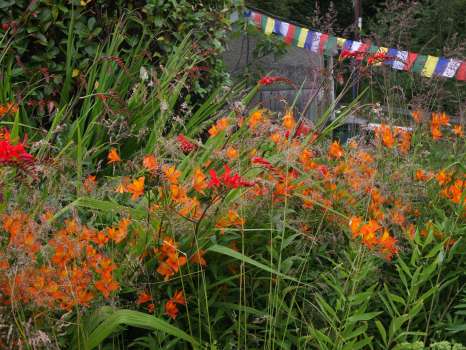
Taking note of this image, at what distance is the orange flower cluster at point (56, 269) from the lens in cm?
161

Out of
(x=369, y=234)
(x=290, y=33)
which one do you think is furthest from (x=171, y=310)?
(x=290, y=33)

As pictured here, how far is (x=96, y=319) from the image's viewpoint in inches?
70.5

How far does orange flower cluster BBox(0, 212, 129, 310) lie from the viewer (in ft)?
5.30

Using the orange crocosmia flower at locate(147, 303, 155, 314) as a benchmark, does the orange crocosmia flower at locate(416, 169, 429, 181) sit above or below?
above

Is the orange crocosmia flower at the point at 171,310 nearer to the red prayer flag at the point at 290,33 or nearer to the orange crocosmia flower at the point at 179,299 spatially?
the orange crocosmia flower at the point at 179,299

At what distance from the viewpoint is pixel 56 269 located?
1.80m

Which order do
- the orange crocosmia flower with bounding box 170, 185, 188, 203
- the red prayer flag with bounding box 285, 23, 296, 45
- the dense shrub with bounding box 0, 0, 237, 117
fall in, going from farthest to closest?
the red prayer flag with bounding box 285, 23, 296, 45 → the dense shrub with bounding box 0, 0, 237, 117 → the orange crocosmia flower with bounding box 170, 185, 188, 203

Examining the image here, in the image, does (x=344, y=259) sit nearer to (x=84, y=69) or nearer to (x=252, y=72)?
(x=84, y=69)

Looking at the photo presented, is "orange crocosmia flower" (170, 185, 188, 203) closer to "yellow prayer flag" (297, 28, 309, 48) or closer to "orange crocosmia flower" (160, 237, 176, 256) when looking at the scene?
"orange crocosmia flower" (160, 237, 176, 256)

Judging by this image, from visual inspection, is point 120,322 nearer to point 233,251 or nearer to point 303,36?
point 233,251

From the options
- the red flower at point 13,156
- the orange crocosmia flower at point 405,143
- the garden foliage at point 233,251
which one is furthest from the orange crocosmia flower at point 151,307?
the orange crocosmia flower at point 405,143

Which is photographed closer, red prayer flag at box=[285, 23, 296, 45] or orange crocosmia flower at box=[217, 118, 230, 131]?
orange crocosmia flower at box=[217, 118, 230, 131]

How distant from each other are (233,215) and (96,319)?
0.53 meters

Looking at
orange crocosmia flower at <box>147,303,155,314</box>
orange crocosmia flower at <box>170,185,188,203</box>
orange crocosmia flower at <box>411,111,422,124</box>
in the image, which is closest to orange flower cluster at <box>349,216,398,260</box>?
→ orange crocosmia flower at <box>170,185,188,203</box>
